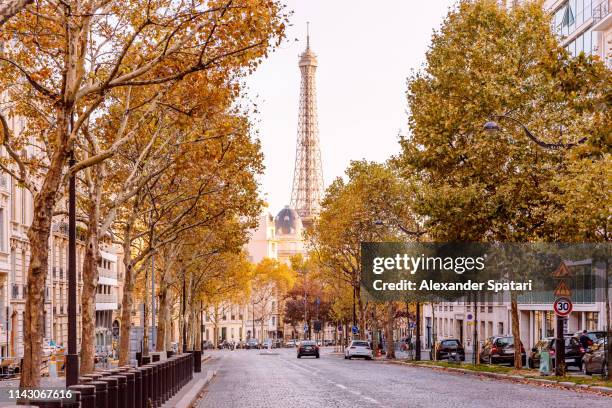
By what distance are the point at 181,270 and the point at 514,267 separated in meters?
26.5

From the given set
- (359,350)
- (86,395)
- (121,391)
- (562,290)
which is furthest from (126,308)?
(359,350)

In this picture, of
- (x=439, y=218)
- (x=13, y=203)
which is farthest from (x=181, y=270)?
(x=439, y=218)

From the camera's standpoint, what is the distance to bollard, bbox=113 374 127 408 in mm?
15245

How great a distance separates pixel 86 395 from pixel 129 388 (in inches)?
167

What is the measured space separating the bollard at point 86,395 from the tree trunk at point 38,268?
4968mm

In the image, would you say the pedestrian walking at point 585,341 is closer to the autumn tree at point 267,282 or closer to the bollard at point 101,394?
the bollard at point 101,394

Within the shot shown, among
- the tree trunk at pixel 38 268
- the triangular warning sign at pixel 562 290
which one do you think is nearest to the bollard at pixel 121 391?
the tree trunk at pixel 38 268

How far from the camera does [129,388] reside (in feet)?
54.4

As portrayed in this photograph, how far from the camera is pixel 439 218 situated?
3972 cm

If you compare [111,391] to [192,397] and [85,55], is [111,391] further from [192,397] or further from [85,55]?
[192,397]

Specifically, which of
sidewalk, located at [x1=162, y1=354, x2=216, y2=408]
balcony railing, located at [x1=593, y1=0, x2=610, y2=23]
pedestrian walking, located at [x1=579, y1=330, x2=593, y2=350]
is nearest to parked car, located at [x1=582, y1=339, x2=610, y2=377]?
pedestrian walking, located at [x1=579, y1=330, x2=593, y2=350]

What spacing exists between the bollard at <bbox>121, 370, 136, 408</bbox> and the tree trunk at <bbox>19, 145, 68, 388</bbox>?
162 cm

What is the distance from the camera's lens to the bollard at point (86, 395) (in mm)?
12242

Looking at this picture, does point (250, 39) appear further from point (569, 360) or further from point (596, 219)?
point (569, 360)
